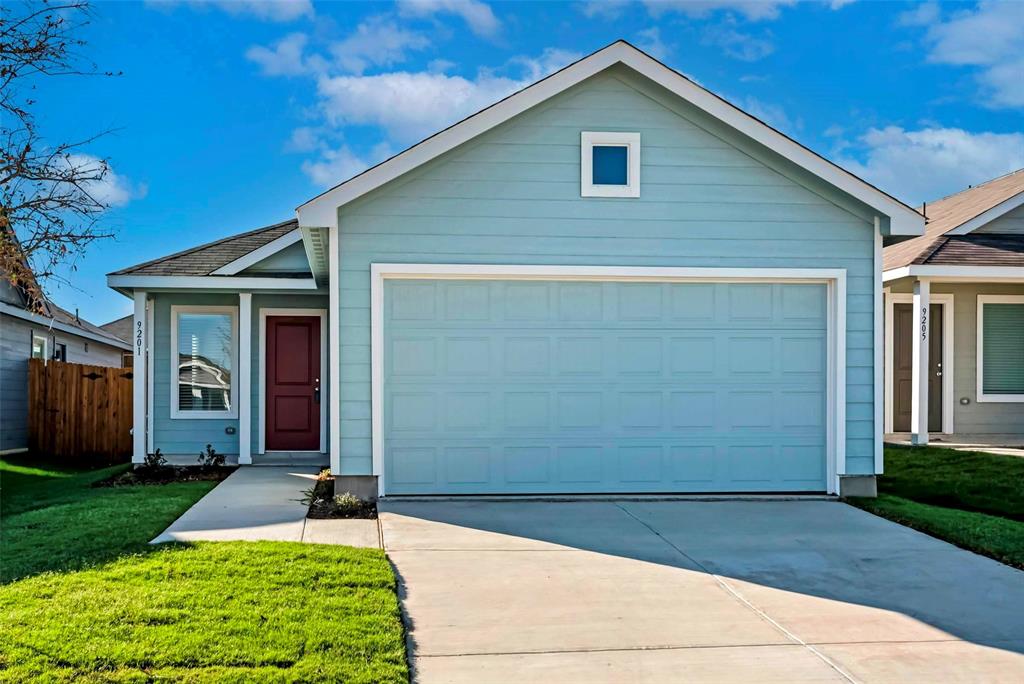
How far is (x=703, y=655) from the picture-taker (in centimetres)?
493

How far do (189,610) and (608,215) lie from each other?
247 inches

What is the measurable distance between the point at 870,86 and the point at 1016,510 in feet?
42.5

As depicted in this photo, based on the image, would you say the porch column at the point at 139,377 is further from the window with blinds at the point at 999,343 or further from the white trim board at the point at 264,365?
the window with blinds at the point at 999,343

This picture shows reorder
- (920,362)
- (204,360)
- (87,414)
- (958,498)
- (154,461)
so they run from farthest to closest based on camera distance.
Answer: (87,414), (204,360), (920,362), (154,461), (958,498)

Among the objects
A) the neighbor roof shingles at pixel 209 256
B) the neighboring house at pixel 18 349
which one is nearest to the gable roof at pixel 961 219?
the neighbor roof shingles at pixel 209 256

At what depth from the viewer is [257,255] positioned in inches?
507

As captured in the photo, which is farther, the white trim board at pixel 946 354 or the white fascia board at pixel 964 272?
the white trim board at pixel 946 354

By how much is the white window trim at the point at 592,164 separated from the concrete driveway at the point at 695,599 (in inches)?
139

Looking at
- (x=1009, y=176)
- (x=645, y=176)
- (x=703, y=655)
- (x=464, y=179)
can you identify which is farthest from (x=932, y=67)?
(x=703, y=655)

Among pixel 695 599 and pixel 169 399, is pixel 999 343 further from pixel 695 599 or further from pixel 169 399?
pixel 169 399

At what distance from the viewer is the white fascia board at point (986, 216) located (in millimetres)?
14703

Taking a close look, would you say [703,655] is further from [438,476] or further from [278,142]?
[278,142]

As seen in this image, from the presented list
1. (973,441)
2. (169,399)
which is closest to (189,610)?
(169,399)

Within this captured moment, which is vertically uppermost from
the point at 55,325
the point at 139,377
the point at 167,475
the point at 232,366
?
the point at 55,325
